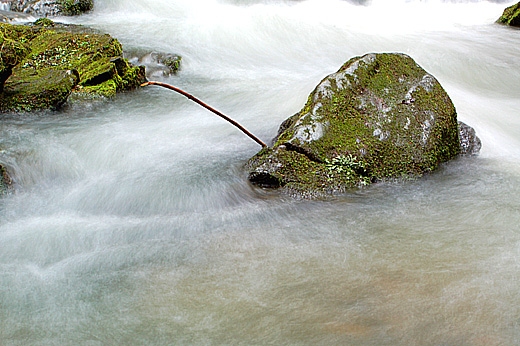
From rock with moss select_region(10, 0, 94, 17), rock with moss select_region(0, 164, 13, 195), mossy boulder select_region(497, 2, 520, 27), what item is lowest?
rock with moss select_region(0, 164, 13, 195)

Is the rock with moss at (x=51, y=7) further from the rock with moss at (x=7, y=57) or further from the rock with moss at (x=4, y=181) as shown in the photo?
the rock with moss at (x=4, y=181)

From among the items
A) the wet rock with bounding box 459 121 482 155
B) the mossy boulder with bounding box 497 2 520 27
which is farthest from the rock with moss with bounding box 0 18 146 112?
the mossy boulder with bounding box 497 2 520 27

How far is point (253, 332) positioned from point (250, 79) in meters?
6.03

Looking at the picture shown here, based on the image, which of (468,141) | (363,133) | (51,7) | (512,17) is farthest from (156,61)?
(512,17)

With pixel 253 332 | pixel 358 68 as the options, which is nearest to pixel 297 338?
pixel 253 332

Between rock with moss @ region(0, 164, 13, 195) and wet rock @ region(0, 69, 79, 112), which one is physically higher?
wet rock @ region(0, 69, 79, 112)

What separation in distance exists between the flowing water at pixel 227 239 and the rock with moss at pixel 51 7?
5.13m

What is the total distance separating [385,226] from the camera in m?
4.35

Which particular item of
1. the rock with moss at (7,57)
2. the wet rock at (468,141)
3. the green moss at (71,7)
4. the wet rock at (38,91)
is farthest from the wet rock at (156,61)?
the wet rock at (468,141)

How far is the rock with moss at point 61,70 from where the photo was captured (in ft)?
22.3

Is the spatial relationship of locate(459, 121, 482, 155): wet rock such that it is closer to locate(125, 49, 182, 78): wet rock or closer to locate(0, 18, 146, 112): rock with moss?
locate(0, 18, 146, 112): rock with moss

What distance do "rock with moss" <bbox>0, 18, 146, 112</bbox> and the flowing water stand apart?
0.26 m

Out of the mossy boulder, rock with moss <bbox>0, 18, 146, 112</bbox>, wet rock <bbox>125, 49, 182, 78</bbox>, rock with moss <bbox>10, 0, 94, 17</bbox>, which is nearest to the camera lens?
rock with moss <bbox>0, 18, 146, 112</bbox>

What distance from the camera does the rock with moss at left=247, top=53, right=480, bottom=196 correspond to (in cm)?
492
